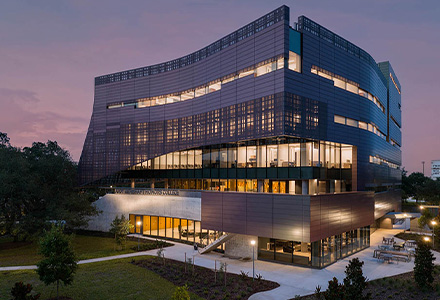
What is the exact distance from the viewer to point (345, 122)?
39.2m

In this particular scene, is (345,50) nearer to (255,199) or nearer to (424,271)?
(255,199)

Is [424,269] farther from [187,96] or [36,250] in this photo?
[36,250]

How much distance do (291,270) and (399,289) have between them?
8.33 m

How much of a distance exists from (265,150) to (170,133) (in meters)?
16.7

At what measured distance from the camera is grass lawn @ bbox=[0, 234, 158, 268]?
31.9 m

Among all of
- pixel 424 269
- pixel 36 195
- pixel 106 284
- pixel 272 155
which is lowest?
pixel 106 284

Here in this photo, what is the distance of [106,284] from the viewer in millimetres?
23641

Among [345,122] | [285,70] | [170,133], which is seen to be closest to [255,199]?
[285,70]

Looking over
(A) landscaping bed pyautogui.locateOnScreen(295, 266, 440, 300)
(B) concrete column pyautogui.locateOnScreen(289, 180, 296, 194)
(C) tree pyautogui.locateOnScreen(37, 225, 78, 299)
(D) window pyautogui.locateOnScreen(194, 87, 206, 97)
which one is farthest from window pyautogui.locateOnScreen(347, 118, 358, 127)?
(C) tree pyautogui.locateOnScreen(37, 225, 78, 299)

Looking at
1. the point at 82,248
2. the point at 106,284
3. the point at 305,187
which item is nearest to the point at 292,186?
the point at 305,187

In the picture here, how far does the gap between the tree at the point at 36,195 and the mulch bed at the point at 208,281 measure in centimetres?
1435

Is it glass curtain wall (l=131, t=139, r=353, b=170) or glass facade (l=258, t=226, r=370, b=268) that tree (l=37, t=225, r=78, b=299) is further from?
glass curtain wall (l=131, t=139, r=353, b=170)

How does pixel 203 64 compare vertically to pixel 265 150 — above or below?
above

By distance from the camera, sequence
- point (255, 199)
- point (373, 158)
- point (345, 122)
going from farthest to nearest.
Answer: point (373, 158)
point (345, 122)
point (255, 199)
